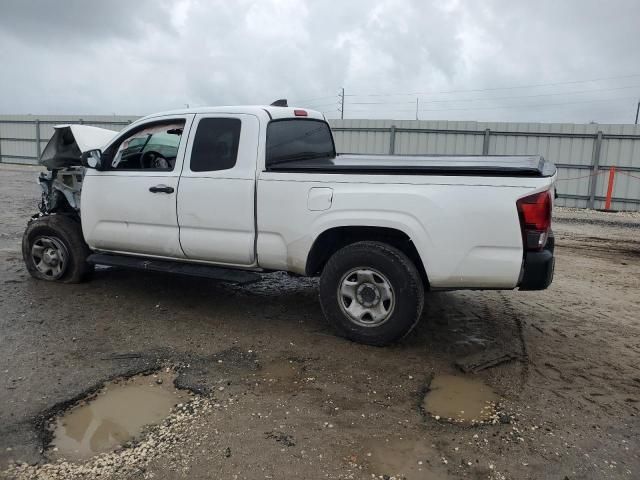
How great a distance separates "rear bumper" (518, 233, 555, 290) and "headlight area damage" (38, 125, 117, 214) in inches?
185

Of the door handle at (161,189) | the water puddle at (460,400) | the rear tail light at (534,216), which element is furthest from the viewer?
the door handle at (161,189)

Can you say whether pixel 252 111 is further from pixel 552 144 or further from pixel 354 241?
pixel 552 144

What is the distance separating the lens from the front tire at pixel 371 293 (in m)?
4.07

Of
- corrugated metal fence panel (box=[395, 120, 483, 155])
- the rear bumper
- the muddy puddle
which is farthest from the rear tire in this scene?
corrugated metal fence panel (box=[395, 120, 483, 155])

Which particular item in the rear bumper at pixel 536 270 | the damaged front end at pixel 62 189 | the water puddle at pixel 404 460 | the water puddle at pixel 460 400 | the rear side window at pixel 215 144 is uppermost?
the rear side window at pixel 215 144

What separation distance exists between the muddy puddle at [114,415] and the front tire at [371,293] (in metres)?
1.40

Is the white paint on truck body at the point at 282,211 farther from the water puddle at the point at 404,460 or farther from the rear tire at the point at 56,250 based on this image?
the water puddle at the point at 404,460

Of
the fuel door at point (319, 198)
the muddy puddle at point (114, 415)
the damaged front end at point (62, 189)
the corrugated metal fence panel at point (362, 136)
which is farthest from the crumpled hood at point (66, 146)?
the corrugated metal fence panel at point (362, 136)

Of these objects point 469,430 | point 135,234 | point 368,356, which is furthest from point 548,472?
point 135,234

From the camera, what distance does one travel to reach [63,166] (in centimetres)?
609

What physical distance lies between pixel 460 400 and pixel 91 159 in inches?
163

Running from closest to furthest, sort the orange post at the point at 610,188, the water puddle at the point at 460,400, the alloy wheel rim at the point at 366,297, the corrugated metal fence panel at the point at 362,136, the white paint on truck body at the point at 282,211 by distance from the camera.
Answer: the water puddle at the point at 460,400
the white paint on truck body at the point at 282,211
the alloy wheel rim at the point at 366,297
the orange post at the point at 610,188
the corrugated metal fence panel at the point at 362,136

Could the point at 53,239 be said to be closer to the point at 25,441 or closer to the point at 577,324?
the point at 25,441

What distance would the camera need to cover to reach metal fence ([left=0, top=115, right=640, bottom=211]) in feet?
49.2
